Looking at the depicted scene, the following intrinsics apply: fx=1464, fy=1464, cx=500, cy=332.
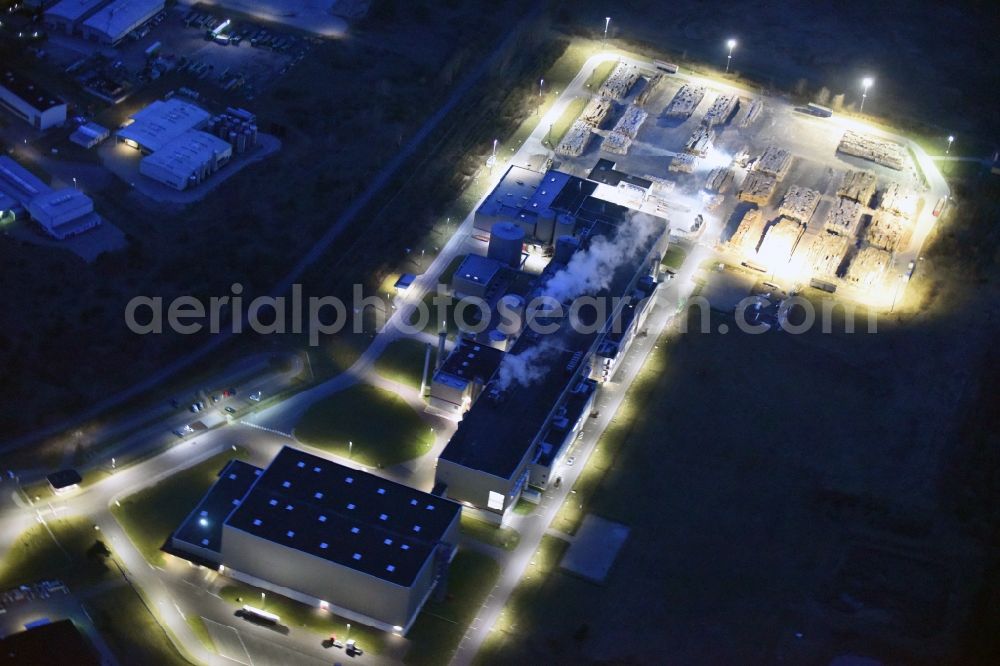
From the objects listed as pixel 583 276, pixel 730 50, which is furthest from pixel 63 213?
pixel 730 50

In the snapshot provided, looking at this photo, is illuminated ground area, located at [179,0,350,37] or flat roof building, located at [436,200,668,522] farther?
illuminated ground area, located at [179,0,350,37]

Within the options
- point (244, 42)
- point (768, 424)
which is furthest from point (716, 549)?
point (244, 42)

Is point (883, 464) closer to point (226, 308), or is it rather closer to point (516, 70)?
point (226, 308)

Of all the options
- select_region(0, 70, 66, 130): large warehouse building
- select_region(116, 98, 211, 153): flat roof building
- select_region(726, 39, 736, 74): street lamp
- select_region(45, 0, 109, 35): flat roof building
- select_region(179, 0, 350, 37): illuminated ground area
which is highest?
select_region(726, 39, 736, 74): street lamp

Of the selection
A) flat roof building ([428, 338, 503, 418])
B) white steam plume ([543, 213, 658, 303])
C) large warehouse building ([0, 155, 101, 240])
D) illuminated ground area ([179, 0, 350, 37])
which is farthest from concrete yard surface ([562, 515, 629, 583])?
illuminated ground area ([179, 0, 350, 37])

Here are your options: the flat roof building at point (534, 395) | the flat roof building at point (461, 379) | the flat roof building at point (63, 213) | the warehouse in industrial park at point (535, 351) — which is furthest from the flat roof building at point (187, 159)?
the flat roof building at point (461, 379)

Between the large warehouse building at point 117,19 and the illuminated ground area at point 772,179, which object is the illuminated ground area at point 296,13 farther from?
the illuminated ground area at point 772,179

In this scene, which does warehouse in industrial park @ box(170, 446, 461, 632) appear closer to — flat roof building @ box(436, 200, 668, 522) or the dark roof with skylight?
the dark roof with skylight
